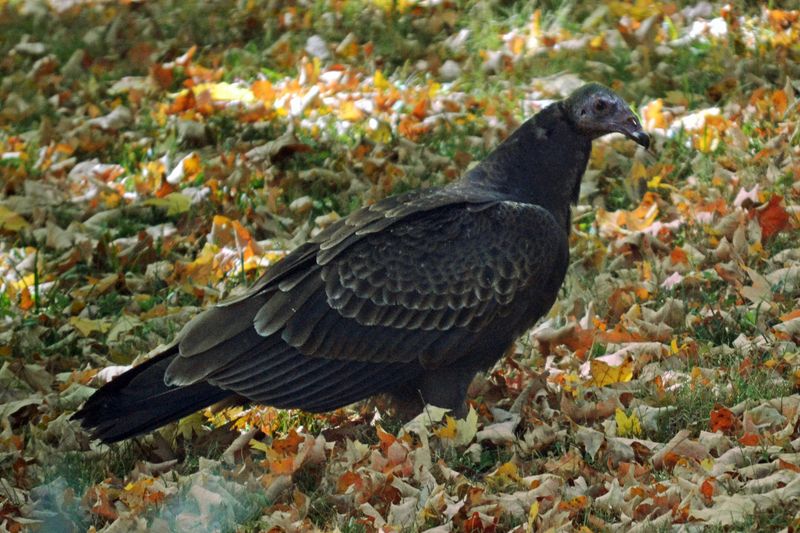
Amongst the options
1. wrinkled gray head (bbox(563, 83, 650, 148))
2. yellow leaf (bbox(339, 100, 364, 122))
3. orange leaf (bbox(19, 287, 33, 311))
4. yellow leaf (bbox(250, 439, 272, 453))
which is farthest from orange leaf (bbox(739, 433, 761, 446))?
yellow leaf (bbox(339, 100, 364, 122))

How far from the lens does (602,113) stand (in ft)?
17.5

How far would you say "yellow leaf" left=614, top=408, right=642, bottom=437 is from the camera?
461 cm

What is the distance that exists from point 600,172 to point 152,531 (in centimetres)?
384

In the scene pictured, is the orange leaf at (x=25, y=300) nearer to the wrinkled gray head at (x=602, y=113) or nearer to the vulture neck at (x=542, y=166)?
the vulture neck at (x=542, y=166)

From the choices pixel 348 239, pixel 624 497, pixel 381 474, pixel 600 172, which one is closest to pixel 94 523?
pixel 381 474

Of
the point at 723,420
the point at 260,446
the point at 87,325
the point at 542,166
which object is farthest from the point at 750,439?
the point at 87,325

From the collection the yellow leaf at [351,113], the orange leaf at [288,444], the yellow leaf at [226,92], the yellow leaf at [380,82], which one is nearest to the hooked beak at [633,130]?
the orange leaf at [288,444]

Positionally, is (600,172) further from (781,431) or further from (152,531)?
(152,531)

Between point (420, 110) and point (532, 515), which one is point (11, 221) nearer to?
point (420, 110)

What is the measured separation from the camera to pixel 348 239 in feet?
16.4

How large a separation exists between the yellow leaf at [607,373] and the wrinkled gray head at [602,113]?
94 centimetres

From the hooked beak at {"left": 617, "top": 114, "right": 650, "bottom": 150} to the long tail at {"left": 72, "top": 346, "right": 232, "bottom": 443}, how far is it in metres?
1.98

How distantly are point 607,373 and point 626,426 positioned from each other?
482 millimetres

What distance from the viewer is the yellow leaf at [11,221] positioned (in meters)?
7.11
